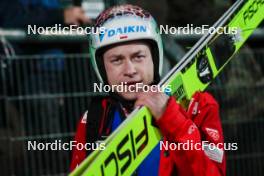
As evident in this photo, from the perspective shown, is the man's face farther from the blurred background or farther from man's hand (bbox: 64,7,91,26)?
man's hand (bbox: 64,7,91,26)

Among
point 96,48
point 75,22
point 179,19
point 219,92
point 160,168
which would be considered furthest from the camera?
point 179,19

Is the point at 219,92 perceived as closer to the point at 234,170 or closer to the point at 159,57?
the point at 234,170

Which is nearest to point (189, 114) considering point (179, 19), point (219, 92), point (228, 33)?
point (228, 33)

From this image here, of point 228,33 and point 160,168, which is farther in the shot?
point 228,33

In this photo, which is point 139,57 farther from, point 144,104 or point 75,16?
point 75,16

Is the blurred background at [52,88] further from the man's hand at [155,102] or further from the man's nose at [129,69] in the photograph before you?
the man's hand at [155,102]

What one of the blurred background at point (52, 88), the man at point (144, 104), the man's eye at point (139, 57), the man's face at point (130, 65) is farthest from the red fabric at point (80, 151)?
the blurred background at point (52, 88)

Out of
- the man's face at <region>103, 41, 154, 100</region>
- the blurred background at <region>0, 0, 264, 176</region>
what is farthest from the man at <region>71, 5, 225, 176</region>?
the blurred background at <region>0, 0, 264, 176</region>

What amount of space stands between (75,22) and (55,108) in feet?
2.18

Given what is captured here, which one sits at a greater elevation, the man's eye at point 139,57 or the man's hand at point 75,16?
the man's hand at point 75,16

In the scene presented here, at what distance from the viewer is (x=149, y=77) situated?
306 centimetres

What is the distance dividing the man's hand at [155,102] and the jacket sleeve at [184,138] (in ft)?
0.06

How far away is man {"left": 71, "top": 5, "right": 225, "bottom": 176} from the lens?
109 inches

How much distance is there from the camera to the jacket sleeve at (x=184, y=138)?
274 cm
